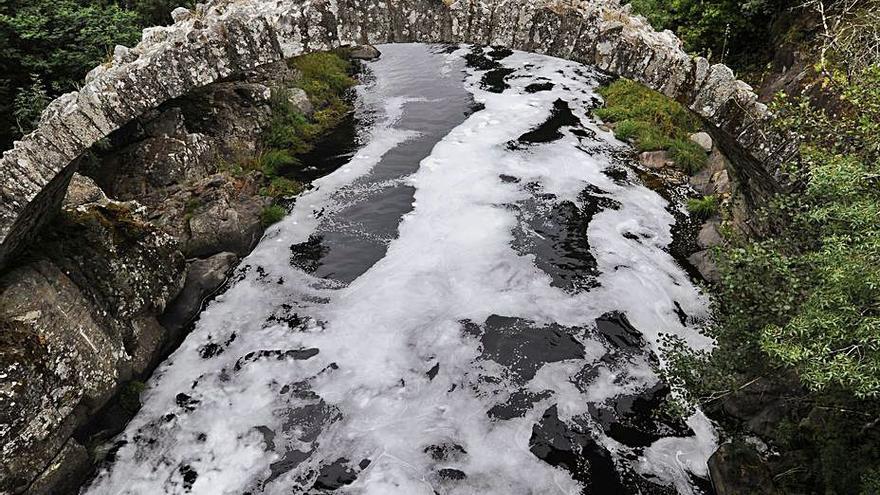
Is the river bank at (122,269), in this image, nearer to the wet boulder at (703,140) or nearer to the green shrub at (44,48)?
the green shrub at (44,48)

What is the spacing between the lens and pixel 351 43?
8953 millimetres

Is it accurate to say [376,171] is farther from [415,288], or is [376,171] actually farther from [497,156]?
[415,288]

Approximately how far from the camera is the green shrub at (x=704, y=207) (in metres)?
15.1

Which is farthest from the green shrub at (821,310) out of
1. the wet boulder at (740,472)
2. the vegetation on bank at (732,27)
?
the vegetation on bank at (732,27)

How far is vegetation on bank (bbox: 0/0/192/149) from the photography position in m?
11.3

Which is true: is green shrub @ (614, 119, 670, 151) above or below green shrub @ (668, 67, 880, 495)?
below

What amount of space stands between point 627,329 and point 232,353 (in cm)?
824

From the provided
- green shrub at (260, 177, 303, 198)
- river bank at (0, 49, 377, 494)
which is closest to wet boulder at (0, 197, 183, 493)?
river bank at (0, 49, 377, 494)

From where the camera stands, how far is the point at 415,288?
1303cm

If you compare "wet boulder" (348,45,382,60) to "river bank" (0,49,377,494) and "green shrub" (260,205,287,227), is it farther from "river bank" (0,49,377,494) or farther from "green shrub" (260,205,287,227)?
"green shrub" (260,205,287,227)

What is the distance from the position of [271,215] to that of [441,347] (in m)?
6.82

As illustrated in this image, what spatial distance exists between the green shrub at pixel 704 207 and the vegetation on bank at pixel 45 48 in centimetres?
1520

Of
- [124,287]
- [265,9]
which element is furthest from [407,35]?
[124,287]

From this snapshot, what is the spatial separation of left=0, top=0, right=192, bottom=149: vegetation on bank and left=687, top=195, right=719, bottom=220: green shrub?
15.2 meters
